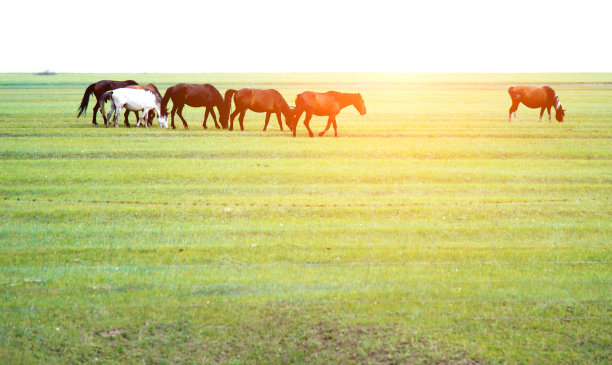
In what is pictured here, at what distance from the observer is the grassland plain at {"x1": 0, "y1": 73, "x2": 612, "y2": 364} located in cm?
801

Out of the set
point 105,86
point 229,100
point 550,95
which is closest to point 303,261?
point 229,100

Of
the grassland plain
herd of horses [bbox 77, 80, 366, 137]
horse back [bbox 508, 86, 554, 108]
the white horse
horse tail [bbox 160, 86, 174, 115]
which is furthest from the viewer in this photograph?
horse back [bbox 508, 86, 554, 108]

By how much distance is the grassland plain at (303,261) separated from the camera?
8008mm

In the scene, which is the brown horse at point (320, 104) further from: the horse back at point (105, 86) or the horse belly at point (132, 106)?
the horse back at point (105, 86)

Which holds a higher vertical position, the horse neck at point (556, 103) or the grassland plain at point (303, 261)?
the horse neck at point (556, 103)

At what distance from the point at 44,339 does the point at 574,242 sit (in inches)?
314

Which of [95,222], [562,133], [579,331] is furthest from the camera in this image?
[562,133]

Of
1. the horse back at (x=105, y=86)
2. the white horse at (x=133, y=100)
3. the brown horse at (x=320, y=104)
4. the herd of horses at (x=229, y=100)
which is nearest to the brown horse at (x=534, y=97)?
the herd of horses at (x=229, y=100)

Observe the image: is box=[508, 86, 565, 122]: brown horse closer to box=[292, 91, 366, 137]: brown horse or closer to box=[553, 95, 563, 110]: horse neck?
box=[553, 95, 563, 110]: horse neck

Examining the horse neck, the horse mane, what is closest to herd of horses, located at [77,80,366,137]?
the horse neck

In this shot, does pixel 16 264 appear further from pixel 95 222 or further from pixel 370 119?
pixel 370 119

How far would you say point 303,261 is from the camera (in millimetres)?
10648

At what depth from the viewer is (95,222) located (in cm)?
1316

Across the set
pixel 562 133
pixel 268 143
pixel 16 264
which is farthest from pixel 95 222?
pixel 562 133
